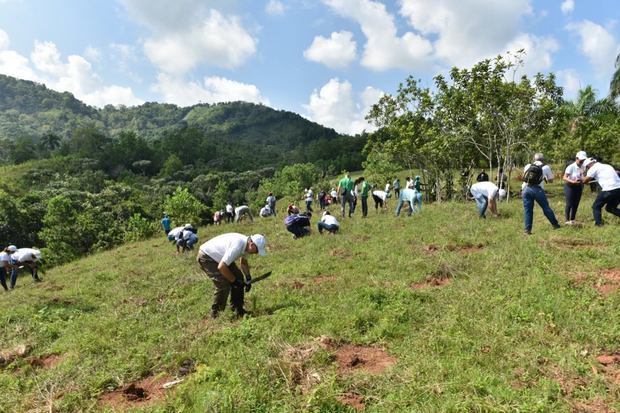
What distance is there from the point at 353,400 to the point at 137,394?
2.59 meters

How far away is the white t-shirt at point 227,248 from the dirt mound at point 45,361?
2707mm

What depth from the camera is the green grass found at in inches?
163

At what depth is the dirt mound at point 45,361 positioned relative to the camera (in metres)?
6.11

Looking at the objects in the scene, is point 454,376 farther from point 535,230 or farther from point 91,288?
point 91,288

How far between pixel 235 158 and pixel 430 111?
9547 cm

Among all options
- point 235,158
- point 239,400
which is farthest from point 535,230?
point 235,158

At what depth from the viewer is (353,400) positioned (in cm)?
419

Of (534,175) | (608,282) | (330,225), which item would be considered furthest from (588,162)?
(330,225)

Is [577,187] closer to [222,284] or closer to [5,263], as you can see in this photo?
[222,284]

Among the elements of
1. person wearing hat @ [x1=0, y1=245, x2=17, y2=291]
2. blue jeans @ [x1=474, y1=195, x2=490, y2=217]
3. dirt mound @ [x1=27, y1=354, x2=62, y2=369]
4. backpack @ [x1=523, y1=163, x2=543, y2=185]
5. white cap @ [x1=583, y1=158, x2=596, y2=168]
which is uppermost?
white cap @ [x1=583, y1=158, x2=596, y2=168]

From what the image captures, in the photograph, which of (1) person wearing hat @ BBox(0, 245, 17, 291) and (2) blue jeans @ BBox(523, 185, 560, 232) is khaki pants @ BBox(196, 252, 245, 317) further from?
(1) person wearing hat @ BBox(0, 245, 17, 291)

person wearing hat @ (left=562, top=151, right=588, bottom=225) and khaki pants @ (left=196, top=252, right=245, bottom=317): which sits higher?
person wearing hat @ (left=562, top=151, right=588, bottom=225)

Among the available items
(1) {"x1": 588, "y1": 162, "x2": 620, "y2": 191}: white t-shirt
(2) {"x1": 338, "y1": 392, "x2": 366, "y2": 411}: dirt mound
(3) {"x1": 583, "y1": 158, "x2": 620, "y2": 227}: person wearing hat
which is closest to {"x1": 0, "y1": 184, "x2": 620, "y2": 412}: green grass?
(2) {"x1": 338, "y1": 392, "x2": 366, "y2": 411}: dirt mound

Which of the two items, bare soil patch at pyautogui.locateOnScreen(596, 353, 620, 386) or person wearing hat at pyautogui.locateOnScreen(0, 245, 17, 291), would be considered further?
person wearing hat at pyautogui.locateOnScreen(0, 245, 17, 291)
